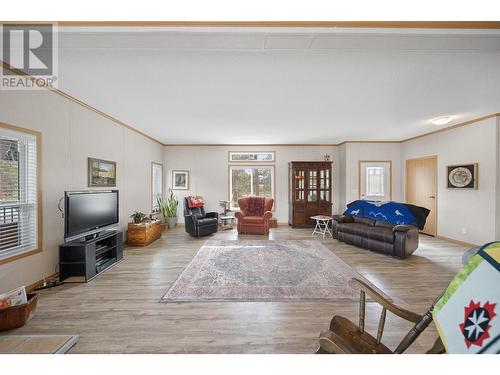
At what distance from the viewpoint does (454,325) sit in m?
0.84

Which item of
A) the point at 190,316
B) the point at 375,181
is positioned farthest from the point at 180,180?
the point at 375,181

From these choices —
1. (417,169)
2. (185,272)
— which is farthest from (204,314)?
(417,169)

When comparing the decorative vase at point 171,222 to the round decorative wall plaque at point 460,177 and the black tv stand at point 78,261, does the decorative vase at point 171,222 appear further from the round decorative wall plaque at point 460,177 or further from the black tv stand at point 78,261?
the round decorative wall plaque at point 460,177

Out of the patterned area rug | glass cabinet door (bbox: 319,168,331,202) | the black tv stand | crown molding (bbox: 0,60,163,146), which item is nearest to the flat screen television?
the black tv stand

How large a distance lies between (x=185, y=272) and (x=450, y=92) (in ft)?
14.5

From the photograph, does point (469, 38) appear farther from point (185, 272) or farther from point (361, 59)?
point (185, 272)

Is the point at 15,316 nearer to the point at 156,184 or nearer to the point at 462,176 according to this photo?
the point at 156,184

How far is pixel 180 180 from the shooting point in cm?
673

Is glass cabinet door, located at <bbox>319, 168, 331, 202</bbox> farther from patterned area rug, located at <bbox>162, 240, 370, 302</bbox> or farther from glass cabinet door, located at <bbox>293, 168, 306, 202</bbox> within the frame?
patterned area rug, located at <bbox>162, 240, 370, 302</bbox>

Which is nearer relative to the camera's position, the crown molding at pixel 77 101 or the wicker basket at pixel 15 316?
the wicker basket at pixel 15 316

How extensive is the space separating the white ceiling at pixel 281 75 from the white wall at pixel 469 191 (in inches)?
20.5

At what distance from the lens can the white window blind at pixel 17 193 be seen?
230cm

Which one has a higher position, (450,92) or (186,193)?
(450,92)

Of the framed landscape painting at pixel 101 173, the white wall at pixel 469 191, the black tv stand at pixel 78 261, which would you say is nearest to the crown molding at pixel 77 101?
the framed landscape painting at pixel 101 173
